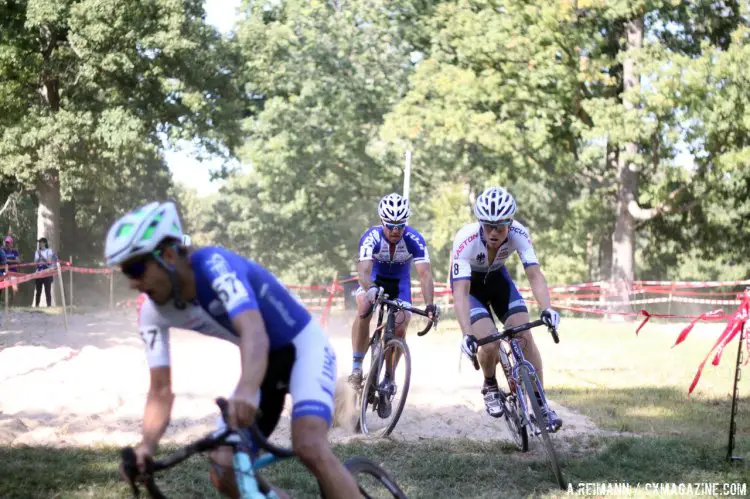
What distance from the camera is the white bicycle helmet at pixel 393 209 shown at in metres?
8.86

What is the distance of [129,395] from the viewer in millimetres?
10305

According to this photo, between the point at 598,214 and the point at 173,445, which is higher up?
the point at 598,214

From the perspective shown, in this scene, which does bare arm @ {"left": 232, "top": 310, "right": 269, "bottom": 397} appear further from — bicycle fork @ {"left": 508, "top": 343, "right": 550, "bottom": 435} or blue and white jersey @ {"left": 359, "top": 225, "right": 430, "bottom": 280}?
blue and white jersey @ {"left": 359, "top": 225, "right": 430, "bottom": 280}

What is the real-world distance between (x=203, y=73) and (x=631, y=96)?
13.4 m

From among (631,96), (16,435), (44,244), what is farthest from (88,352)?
(631,96)

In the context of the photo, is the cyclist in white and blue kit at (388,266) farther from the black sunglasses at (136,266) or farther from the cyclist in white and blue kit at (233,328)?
the black sunglasses at (136,266)

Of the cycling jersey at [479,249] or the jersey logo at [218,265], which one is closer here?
the jersey logo at [218,265]

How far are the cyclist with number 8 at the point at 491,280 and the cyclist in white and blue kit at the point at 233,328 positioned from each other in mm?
3194

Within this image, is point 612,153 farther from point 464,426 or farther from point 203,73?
point 464,426

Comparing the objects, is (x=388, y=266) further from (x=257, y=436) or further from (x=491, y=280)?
(x=257, y=436)

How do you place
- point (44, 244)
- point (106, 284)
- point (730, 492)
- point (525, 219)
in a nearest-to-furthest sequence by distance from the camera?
point (730, 492) < point (44, 244) < point (525, 219) < point (106, 284)

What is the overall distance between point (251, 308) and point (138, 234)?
53 centimetres

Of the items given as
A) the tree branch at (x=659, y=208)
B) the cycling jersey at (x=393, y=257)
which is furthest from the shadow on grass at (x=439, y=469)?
the tree branch at (x=659, y=208)

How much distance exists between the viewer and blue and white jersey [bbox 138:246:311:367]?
12.9 feet
